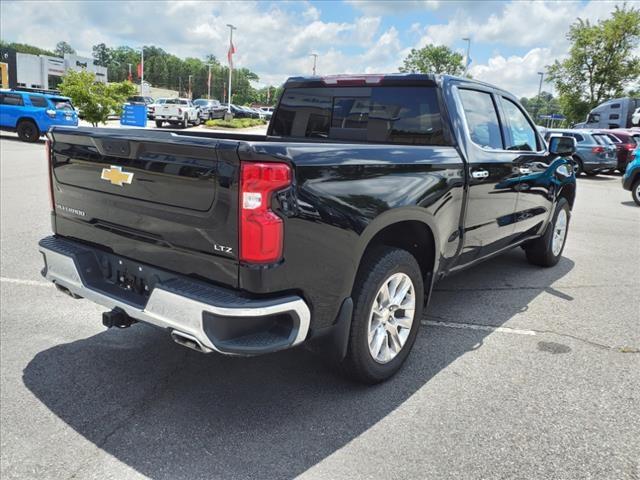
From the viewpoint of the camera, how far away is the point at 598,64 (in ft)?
138

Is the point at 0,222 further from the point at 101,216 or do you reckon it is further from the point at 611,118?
the point at 611,118

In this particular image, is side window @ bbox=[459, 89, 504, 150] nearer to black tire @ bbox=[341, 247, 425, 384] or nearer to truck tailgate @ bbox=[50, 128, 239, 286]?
black tire @ bbox=[341, 247, 425, 384]

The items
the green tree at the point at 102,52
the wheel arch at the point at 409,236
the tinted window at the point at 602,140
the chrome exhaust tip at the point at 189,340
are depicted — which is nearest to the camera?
the chrome exhaust tip at the point at 189,340

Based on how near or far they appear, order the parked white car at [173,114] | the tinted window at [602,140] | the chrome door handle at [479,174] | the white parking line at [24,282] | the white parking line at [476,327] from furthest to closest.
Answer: the parked white car at [173,114]
the tinted window at [602,140]
the white parking line at [24,282]
the white parking line at [476,327]
the chrome door handle at [479,174]

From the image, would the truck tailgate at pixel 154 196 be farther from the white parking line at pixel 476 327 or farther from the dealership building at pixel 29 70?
the dealership building at pixel 29 70

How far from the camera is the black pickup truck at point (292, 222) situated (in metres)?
2.41

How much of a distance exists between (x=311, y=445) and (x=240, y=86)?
13619cm

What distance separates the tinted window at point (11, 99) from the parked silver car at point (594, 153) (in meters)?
18.2

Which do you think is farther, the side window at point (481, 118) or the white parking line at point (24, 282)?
the white parking line at point (24, 282)

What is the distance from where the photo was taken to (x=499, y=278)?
5730 mm

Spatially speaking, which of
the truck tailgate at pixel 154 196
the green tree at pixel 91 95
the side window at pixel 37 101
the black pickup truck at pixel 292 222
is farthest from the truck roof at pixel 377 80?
the green tree at pixel 91 95

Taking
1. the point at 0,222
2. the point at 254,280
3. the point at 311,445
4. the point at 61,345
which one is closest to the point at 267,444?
the point at 311,445

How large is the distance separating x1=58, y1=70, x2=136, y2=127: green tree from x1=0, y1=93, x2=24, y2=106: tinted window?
564 centimetres

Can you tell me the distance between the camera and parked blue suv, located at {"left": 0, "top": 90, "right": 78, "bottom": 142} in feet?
62.0
